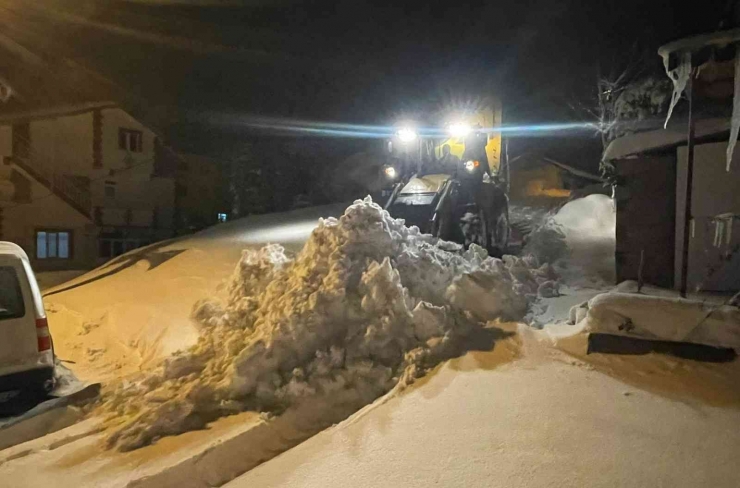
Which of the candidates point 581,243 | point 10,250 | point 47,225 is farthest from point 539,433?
point 47,225

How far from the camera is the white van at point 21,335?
5383mm

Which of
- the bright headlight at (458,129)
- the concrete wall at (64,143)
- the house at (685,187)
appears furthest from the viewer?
the concrete wall at (64,143)

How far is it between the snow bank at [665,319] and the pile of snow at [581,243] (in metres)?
4.08

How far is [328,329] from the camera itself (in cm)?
567

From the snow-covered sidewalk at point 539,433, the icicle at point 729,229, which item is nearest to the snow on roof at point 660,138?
the icicle at point 729,229

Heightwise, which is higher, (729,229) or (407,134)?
(407,134)

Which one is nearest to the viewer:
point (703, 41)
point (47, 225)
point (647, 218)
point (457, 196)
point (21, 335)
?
point (21, 335)

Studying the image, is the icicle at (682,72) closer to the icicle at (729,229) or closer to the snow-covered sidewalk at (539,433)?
the icicle at (729,229)

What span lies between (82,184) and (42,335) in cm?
1845

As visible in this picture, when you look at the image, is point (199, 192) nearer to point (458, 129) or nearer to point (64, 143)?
point (64, 143)

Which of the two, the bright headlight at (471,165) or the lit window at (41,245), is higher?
the bright headlight at (471,165)

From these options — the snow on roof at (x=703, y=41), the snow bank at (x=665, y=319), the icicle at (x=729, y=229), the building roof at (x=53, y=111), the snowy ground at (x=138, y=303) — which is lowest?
the snowy ground at (x=138, y=303)

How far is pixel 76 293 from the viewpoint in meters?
11.2

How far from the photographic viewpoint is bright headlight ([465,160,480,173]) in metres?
15.6
